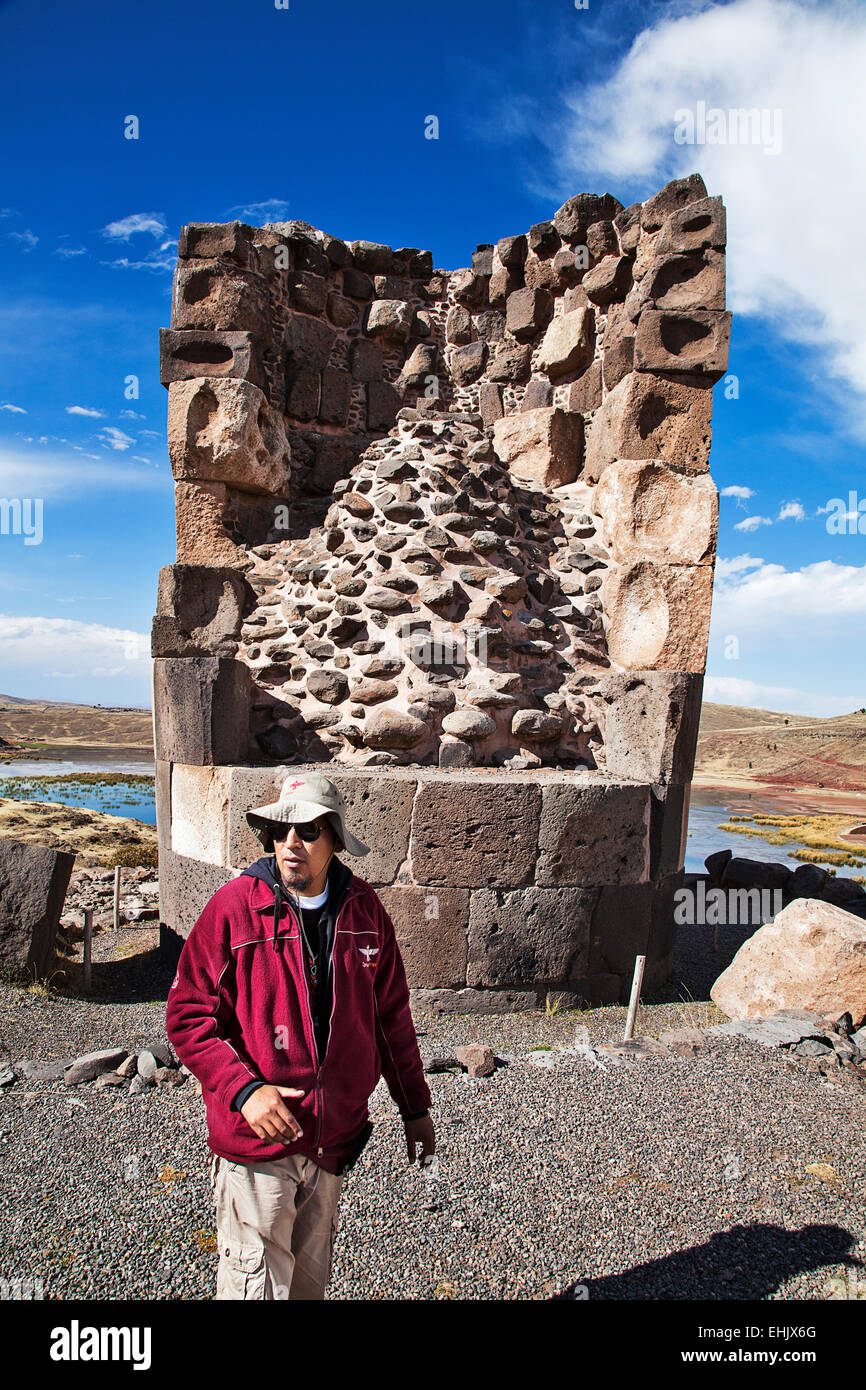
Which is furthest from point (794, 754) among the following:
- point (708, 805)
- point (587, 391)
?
point (587, 391)

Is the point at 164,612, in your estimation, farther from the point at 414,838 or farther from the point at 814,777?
the point at 814,777

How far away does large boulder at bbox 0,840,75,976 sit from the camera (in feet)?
17.6

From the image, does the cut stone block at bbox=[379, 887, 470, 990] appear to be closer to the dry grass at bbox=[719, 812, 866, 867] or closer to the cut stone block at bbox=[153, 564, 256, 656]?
the cut stone block at bbox=[153, 564, 256, 656]

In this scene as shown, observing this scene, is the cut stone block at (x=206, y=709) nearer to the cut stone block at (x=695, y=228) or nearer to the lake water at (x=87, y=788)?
the cut stone block at (x=695, y=228)

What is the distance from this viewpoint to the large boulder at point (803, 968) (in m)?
Result: 4.99

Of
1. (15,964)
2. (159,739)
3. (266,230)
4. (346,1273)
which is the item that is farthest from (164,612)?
(346,1273)

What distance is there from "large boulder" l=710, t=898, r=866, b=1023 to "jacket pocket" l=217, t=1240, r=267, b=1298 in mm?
4201

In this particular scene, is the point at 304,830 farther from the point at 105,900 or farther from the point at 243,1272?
the point at 105,900

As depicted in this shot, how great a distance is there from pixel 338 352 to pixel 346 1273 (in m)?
7.88

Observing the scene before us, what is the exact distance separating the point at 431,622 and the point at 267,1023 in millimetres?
4453

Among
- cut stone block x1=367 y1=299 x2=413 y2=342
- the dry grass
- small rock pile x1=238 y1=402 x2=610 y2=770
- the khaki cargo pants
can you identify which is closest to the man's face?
the khaki cargo pants

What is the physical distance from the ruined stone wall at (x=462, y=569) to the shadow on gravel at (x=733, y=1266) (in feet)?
7.27

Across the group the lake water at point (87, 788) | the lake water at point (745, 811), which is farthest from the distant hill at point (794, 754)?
the lake water at point (87, 788)
